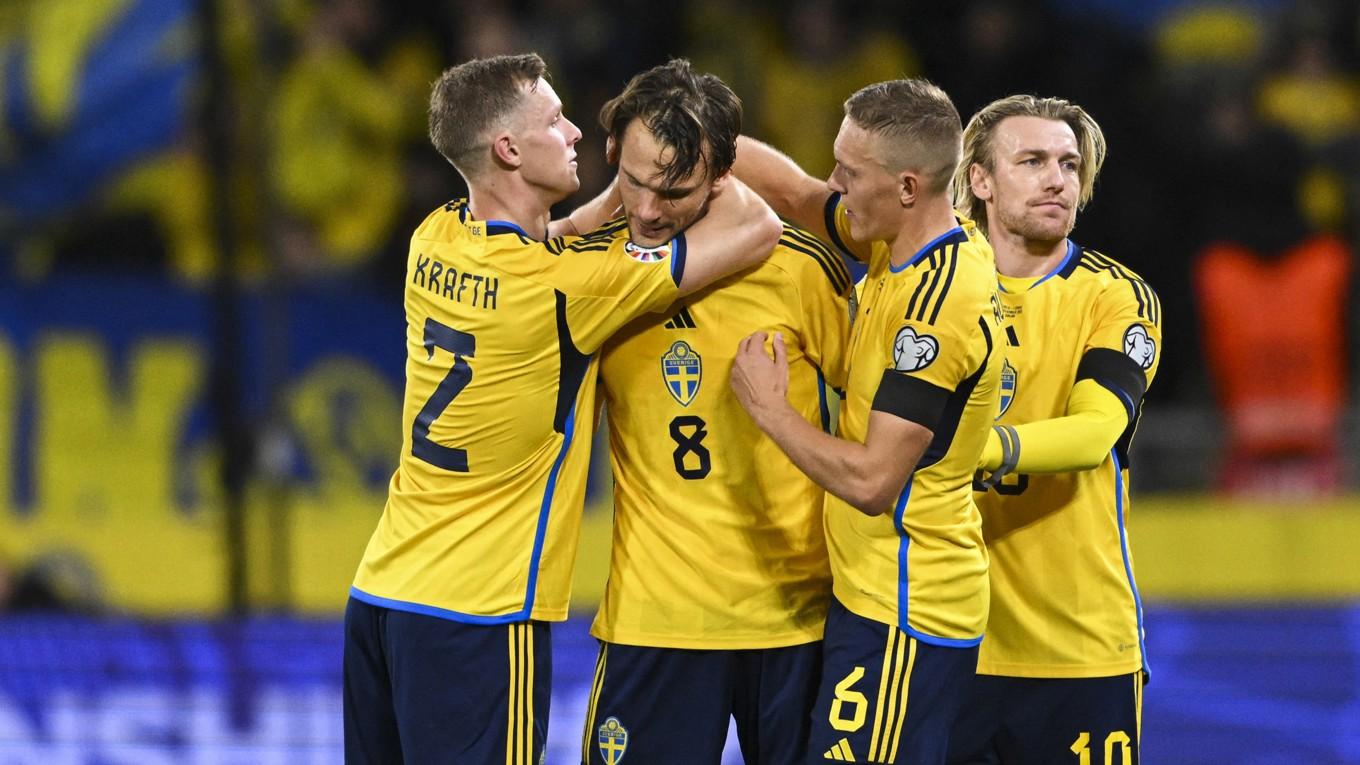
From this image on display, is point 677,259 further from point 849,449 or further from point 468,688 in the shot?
point 468,688

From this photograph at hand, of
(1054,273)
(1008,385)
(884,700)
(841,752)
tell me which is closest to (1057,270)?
(1054,273)

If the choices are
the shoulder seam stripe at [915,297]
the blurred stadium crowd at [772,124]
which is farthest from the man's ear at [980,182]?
the blurred stadium crowd at [772,124]

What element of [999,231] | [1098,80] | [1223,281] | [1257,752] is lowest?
[1257,752]

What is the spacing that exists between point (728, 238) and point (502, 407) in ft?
1.88

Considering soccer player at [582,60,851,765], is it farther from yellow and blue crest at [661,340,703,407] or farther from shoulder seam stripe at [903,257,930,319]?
shoulder seam stripe at [903,257,930,319]

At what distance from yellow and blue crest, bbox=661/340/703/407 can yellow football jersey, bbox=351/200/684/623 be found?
126 mm

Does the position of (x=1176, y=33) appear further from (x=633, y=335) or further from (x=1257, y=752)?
(x=633, y=335)

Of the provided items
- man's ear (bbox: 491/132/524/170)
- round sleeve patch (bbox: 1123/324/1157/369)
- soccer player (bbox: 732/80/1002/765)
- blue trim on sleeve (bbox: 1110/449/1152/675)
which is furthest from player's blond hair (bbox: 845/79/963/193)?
blue trim on sleeve (bbox: 1110/449/1152/675)

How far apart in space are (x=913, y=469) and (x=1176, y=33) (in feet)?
19.3

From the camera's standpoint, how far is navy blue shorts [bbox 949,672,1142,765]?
3629mm

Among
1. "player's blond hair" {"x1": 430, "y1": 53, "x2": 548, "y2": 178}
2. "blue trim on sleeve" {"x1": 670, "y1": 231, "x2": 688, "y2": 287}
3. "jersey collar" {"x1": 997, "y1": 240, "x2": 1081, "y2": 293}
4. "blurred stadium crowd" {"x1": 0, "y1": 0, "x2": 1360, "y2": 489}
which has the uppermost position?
"blurred stadium crowd" {"x1": 0, "y1": 0, "x2": 1360, "y2": 489}

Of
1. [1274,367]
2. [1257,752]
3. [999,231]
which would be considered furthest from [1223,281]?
[999,231]

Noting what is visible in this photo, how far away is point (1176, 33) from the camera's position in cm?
841

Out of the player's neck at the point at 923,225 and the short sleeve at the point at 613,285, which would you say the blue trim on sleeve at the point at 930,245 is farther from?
the short sleeve at the point at 613,285
